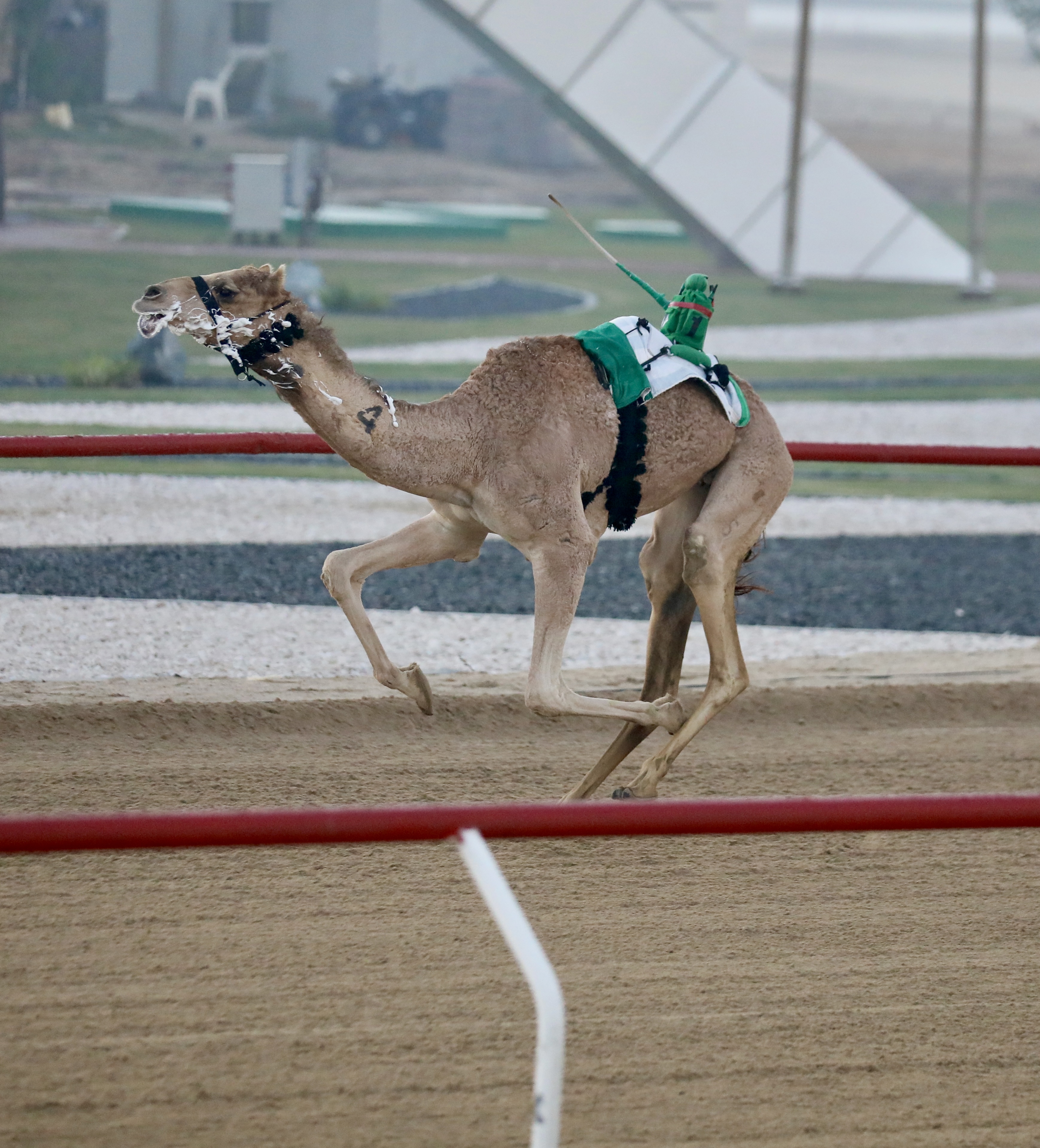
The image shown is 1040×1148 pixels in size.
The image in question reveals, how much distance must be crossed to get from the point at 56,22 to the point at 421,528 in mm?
15433

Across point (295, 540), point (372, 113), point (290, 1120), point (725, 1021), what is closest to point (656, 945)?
point (725, 1021)

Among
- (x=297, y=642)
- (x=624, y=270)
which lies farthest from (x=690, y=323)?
(x=297, y=642)

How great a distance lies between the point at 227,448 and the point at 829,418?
31.3 feet

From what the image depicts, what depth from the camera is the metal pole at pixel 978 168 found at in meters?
20.3

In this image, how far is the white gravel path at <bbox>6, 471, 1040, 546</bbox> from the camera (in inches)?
338

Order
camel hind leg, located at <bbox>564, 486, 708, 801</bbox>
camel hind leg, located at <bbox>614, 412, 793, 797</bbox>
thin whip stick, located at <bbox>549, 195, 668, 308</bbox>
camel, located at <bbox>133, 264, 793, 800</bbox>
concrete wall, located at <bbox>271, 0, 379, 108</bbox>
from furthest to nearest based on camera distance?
concrete wall, located at <bbox>271, 0, 379, 108</bbox> → camel hind leg, located at <bbox>564, 486, 708, 801</bbox> → camel hind leg, located at <bbox>614, 412, 793, 797</bbox> → thin whip stick, located at <bbox>549, 195, 668, 308</bbox> → camel, located at <bbox>133, 264, 793, 800</bbox>

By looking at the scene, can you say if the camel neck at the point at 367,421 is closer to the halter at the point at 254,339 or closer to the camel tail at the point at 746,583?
the halter at the point at 254,339

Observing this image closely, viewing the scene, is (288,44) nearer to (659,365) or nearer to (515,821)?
(659,365)

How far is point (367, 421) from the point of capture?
408cm

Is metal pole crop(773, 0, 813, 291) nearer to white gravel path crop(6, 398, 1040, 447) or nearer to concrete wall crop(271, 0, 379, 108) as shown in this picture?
concrete wall crop(271, 0, 379, 108)

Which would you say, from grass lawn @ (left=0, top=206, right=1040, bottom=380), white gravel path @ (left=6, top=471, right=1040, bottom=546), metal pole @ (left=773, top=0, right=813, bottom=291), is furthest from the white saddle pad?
metal pole @ (left=773, top=0, right=813, bottom=291)

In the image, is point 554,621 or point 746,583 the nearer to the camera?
point 554,621

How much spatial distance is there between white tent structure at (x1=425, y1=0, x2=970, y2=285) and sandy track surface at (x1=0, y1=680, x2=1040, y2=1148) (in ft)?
55.4

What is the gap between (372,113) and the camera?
20922mm
